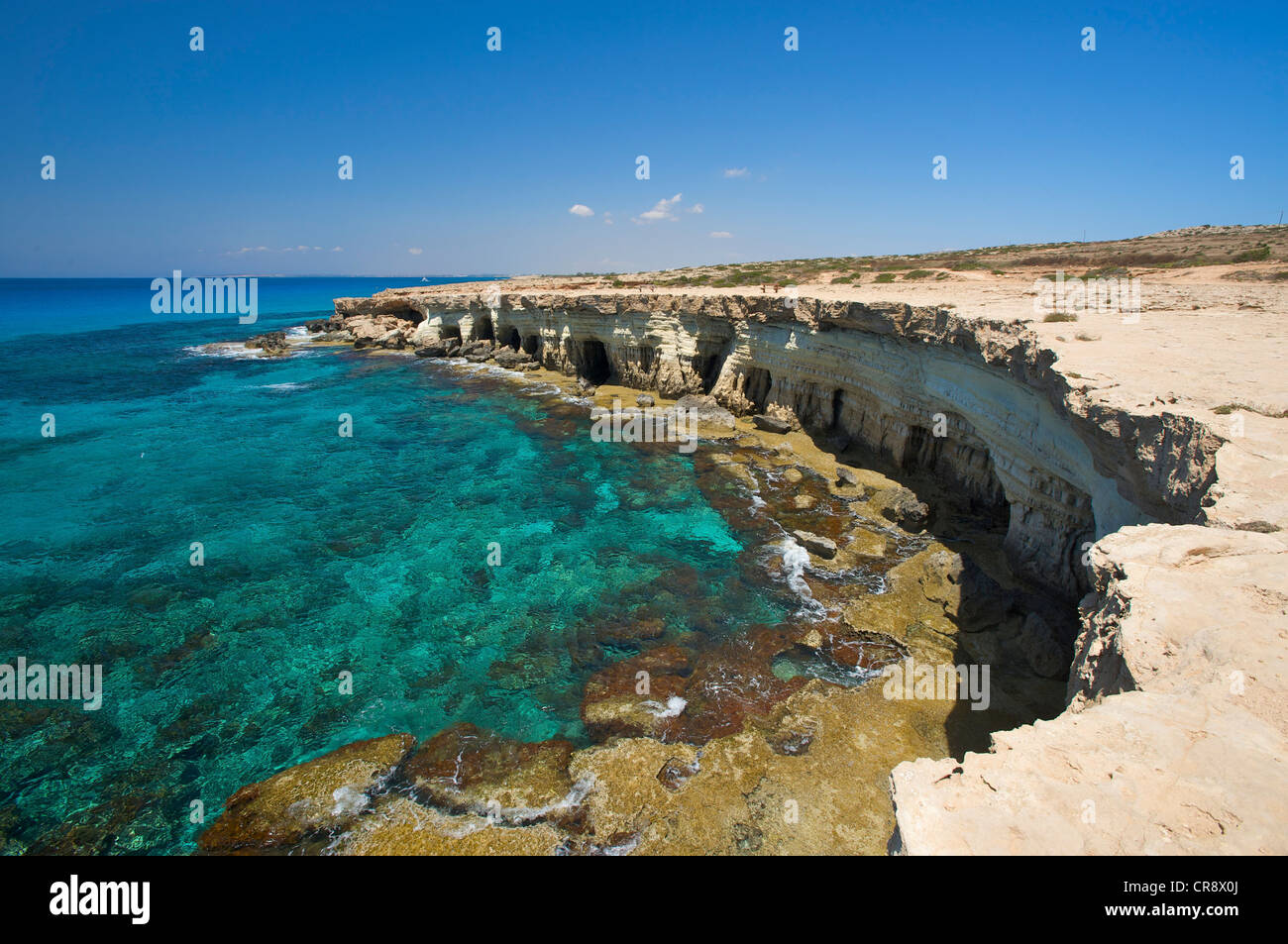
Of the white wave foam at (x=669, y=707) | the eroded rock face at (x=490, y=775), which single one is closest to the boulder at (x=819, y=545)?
the white wave foam at (x=669, y=707)

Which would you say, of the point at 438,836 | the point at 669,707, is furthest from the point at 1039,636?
the point at 438,836

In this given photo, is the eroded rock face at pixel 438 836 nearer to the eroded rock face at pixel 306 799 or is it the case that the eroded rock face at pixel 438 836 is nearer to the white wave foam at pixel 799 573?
the eroded rock face at pixel 306 799

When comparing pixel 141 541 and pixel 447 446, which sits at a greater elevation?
pixel 447 446

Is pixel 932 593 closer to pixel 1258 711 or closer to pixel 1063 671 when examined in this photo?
pixel 1063 671

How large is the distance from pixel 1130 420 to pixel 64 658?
20720 mm

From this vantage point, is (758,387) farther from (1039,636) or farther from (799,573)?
(1039,636)

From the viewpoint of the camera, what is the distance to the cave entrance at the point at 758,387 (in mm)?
27688

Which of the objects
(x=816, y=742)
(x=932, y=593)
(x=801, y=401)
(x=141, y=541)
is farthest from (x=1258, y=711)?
(x=141, y=541)

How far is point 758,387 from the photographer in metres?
28.0

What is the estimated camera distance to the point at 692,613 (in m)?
13.5

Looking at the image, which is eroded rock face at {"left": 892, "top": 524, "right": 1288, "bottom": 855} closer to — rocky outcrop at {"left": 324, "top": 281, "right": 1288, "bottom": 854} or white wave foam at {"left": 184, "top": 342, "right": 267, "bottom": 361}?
rocky outcrop at {"left": 324, "top": 281, "right": 1288, "bottom": 854}

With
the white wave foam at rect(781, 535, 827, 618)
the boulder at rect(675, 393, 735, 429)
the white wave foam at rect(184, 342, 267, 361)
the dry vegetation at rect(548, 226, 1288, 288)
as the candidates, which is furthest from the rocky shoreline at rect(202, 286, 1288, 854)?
the white wave foam at rect(184, 342, 267, 361)

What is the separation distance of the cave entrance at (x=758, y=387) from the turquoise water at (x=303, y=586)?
24.0ft

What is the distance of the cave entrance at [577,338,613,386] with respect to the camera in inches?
1441
